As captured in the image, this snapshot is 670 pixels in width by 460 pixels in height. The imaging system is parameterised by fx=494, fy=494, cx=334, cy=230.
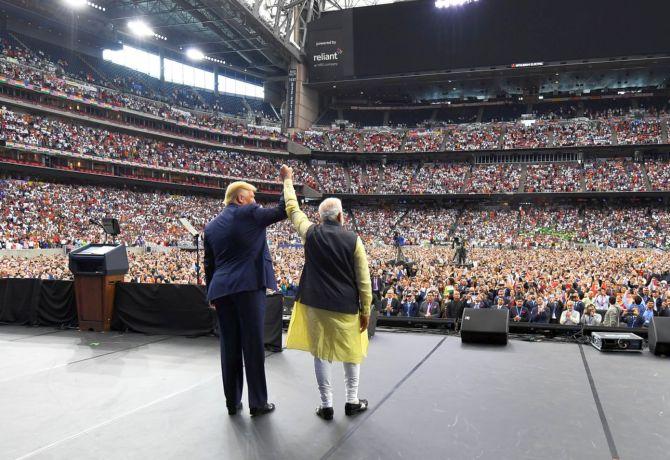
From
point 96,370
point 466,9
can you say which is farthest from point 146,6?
point 96,370

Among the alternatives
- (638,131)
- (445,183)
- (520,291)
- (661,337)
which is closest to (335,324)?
(661,337)

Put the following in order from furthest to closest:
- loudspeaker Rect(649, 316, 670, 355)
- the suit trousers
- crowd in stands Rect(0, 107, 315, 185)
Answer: crowd in stands Rect(0, 107, 315, 185) < loudspeaker Rect(649, 316, 670, 355) < the suit trousers

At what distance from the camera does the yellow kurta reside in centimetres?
371

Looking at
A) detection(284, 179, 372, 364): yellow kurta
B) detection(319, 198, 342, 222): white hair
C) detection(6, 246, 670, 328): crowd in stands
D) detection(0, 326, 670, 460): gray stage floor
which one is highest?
detection(319, 198, 342, 222): white hair

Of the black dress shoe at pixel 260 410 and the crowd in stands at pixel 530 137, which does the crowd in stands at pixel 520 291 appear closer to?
the black dress shoe at pixel 260 410

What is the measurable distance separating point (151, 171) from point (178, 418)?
4381 centimetres

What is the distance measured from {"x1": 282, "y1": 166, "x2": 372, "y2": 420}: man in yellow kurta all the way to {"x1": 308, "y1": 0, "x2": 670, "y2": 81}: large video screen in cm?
4883

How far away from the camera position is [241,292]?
374 centimetres

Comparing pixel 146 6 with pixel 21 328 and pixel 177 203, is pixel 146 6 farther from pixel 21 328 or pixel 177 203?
pixel 21 328

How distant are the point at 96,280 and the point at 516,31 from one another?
48.8m

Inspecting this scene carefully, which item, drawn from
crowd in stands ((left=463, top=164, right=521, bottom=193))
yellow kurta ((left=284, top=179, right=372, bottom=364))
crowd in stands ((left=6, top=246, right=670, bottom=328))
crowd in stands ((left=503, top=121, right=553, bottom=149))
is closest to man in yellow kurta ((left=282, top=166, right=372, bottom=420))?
yellow kurta ((left=284, top=179, right=372, bottom=364))

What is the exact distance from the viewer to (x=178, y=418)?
3.62 meters

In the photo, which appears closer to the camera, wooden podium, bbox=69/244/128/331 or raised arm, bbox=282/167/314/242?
raised arm, bbox=282/167/314/242

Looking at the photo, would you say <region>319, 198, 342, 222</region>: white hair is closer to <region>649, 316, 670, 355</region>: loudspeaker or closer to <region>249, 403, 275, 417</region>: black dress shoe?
<region>249, 403, 275, 417</region>: black dress shoe
